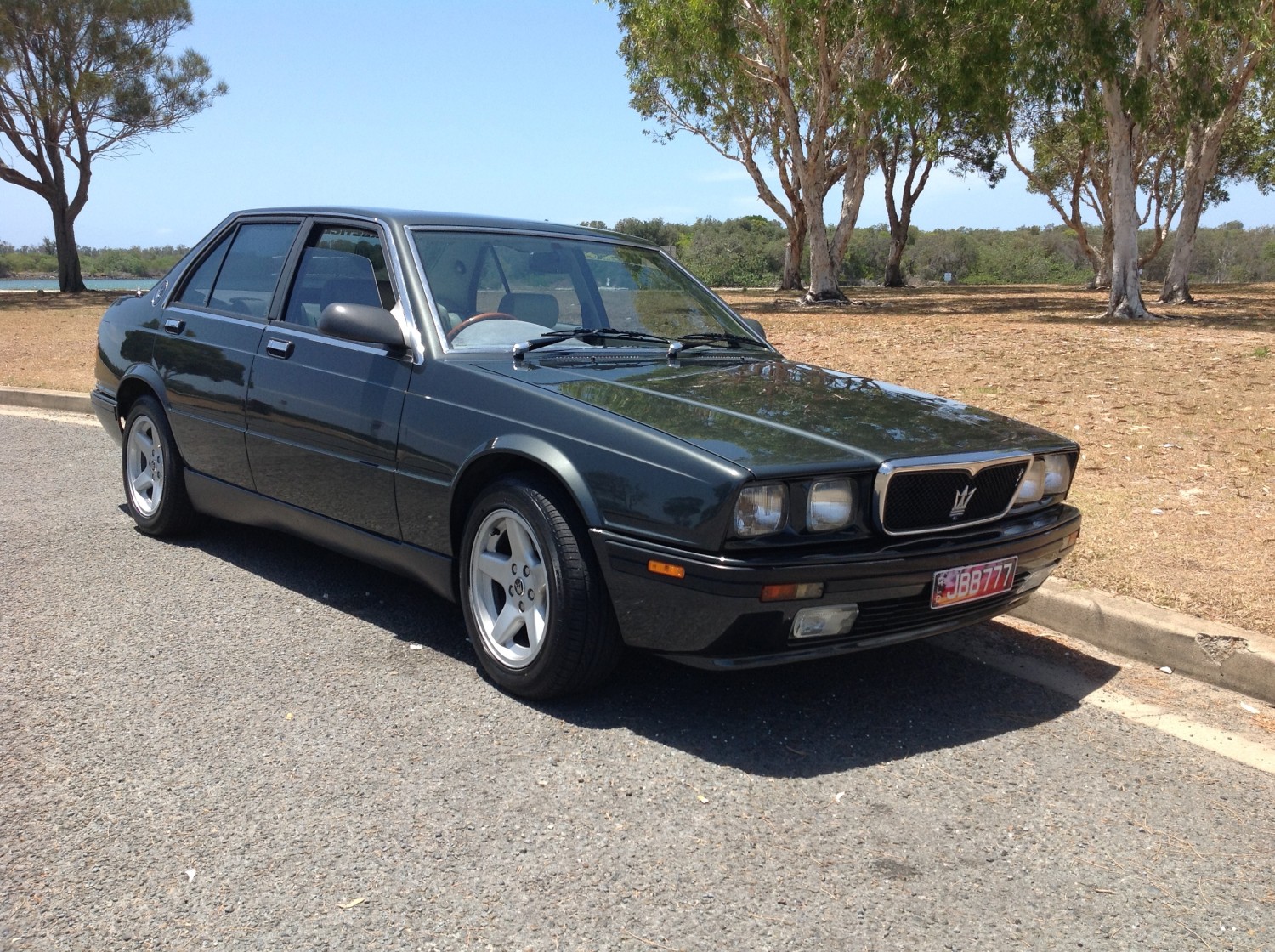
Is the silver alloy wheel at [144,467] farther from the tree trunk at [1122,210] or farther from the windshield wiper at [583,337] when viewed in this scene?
the tree trunk at [1122,210]

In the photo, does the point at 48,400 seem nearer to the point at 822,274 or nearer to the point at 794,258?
the point at 822,274

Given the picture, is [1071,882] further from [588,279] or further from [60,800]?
[588,279]

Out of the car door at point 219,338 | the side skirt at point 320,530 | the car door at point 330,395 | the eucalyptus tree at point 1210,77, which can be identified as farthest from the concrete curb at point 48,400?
the eucalyptus tree at point 1210,77

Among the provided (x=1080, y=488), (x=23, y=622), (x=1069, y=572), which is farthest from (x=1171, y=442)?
(x=23, y=622)

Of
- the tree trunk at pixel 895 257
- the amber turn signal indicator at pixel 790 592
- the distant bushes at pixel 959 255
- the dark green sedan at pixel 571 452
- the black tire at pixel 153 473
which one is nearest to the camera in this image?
the amber turn signal indicator at pixel 790 592

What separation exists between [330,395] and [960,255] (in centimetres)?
7331

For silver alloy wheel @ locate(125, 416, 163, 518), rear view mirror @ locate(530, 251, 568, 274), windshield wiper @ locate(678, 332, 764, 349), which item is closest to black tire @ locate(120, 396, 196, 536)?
silver alloy wheel @ locate(125, 416, 163, 518)

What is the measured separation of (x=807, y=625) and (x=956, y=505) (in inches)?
26.6

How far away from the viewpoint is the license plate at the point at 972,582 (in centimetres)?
354

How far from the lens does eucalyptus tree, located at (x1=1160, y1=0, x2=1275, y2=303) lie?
1581 cm

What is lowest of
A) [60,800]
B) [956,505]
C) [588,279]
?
[60,800]

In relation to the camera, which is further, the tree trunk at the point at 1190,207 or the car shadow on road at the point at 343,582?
the tree trunk at the point at 1190,207

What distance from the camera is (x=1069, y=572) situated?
15.9 ft

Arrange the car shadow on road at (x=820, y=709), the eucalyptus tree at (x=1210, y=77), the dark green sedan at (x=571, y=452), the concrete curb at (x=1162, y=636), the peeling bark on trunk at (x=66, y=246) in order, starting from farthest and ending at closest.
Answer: the peeling bark on trunk at (x=66, y=246)
the eucalyptus tree at (x=1210, y=77)
the concrete curb at (x=1162, y=636)
the car shadow on road at (x=820, y=709)
the dark green sedan at (x=571, y=452)
